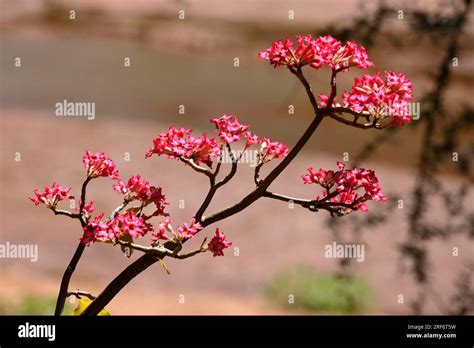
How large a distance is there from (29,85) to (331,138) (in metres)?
1.20

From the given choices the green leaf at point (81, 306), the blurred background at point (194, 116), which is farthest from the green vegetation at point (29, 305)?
the green leaf at point (81, 306)

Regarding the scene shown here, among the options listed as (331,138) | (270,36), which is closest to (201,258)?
(331,138)

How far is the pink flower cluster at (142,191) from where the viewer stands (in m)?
0.54

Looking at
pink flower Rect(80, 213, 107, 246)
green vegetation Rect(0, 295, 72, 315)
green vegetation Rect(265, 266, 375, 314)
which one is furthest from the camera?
green vegetation Rect(265, 266, 375, 314)

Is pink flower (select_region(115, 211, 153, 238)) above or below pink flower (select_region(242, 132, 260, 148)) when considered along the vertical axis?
below

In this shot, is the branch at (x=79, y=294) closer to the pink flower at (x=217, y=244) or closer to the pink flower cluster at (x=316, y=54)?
the pink flower at (x=217, y=244)

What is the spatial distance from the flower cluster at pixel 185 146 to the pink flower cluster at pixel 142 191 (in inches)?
1.3

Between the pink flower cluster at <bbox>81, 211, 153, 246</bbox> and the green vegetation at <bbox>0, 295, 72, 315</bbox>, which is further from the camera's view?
the green vegetation at <bbox>0, 295, 72, 315</bbox>

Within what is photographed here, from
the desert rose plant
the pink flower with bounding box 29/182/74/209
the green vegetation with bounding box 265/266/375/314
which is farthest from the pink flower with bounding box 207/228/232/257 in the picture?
the green vegetation with bounding box 265/266/375/314

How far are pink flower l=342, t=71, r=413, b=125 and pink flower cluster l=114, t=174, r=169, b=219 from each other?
142 mm

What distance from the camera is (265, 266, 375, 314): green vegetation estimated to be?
2119 millimetres

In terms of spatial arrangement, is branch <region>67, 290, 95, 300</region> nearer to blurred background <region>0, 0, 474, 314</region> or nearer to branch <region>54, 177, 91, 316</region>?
branch <region>54, 177, 91, 316</region>

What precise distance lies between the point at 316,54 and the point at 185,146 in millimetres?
106

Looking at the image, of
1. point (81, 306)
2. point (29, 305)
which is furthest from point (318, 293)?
point (81, 306)
